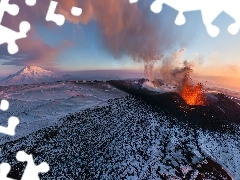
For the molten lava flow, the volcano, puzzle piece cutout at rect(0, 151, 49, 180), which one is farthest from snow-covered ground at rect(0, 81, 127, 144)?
the molten lava flow

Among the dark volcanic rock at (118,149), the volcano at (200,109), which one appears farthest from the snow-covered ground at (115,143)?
the volcano at (200,109)

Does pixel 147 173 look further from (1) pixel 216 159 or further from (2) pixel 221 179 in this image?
(1) pixel 216 159

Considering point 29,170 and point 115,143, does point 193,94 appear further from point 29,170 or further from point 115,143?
point 29,170

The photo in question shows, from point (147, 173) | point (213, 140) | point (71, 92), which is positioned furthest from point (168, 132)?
point (71, 92)

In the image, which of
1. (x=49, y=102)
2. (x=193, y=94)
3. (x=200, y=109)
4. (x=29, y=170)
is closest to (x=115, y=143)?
(x=29, y=170)

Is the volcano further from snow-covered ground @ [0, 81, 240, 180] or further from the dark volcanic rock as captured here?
the dark volcanic rock

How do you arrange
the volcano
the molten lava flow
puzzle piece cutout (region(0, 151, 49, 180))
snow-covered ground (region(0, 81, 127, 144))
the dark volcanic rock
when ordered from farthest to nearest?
the molten lava flow < the volcano < snow-covered ground (region(0, 81, 127, 144)) < the dark volcanic rock < puzzle piece cutout (region(0, 151, 49, 180))

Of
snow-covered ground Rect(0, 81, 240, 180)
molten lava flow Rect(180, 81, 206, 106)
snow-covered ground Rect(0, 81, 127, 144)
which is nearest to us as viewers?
snow-covered ground Rect(0, 81, 240, 180)
